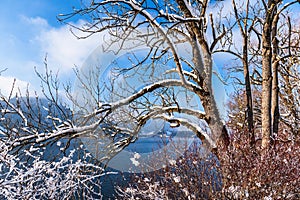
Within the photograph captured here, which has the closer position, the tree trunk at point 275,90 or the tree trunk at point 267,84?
the tree trunk at point 267,84

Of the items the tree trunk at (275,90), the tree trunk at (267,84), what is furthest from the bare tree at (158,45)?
the tree trunk at (275,90)

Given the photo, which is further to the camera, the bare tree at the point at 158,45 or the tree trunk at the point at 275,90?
the tree trunk at the point at 275,90

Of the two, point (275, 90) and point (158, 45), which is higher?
point (158, 45)

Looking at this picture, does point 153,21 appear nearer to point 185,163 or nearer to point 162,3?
point 162,3

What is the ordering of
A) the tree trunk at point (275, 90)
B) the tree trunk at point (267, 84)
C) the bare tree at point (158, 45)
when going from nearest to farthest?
the bare tree at point (158, 45) → the tree trunk at point (267, 84) → the tree trunk at point (275, 90)

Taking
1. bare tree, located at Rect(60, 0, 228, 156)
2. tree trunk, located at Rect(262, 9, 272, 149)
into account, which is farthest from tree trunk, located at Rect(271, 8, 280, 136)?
bare tree, located at Rect(60, 0, 228, 156)

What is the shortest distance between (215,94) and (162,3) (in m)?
2.18

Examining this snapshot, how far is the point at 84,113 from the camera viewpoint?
6.23 metres

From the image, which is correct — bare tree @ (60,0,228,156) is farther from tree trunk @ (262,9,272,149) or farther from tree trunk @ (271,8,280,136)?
tree trunk @ (271,8,280,136)

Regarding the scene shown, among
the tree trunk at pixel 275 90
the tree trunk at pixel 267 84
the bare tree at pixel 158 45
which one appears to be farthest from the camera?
the tree trunk at pixel 275 90

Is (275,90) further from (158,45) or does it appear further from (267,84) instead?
(158,45)

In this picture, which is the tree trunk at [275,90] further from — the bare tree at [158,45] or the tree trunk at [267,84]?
the bare tree at [158,45]

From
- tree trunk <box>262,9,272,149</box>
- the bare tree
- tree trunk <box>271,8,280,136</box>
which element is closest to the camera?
the bare tree

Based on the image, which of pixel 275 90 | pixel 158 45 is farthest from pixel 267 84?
pixel 158 45
